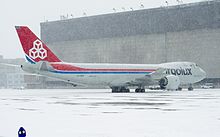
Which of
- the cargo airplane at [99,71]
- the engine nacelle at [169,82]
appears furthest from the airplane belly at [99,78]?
the engine nacelle at [169,82]

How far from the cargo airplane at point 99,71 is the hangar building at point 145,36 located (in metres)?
18.7

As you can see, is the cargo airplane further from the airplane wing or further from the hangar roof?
the hangar roof

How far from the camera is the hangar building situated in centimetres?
6919

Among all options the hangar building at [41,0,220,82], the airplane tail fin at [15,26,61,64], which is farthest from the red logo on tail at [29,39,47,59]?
the hangar building at [41,0,220,82]

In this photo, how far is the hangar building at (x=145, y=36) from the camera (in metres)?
69.2

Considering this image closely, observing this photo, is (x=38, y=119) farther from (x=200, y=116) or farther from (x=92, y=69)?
(x=92, y=69)

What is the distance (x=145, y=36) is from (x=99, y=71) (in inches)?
1387

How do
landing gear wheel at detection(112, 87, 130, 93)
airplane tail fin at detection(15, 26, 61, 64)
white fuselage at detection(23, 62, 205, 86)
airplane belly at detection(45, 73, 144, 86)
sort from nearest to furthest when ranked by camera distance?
1. airplane tail fin at detection(15, 26, 61, 64)
2. white fuselage at detection(23, 62, 205, 86)
3. airplane belly at detection(45, 73, 144, 86)
4. landing gear wheel at detection(112, 87, 130, 93)

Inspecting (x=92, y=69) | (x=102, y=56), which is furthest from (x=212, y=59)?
(x=92, y=69)

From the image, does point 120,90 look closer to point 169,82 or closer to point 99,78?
point 99,78

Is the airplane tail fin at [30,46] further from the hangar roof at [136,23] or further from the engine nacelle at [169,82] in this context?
the hangar roof at [136,23]

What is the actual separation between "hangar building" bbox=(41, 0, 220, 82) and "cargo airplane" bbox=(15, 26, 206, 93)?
18.7 m

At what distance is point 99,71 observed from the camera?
1702 inches

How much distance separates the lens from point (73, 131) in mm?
12492
